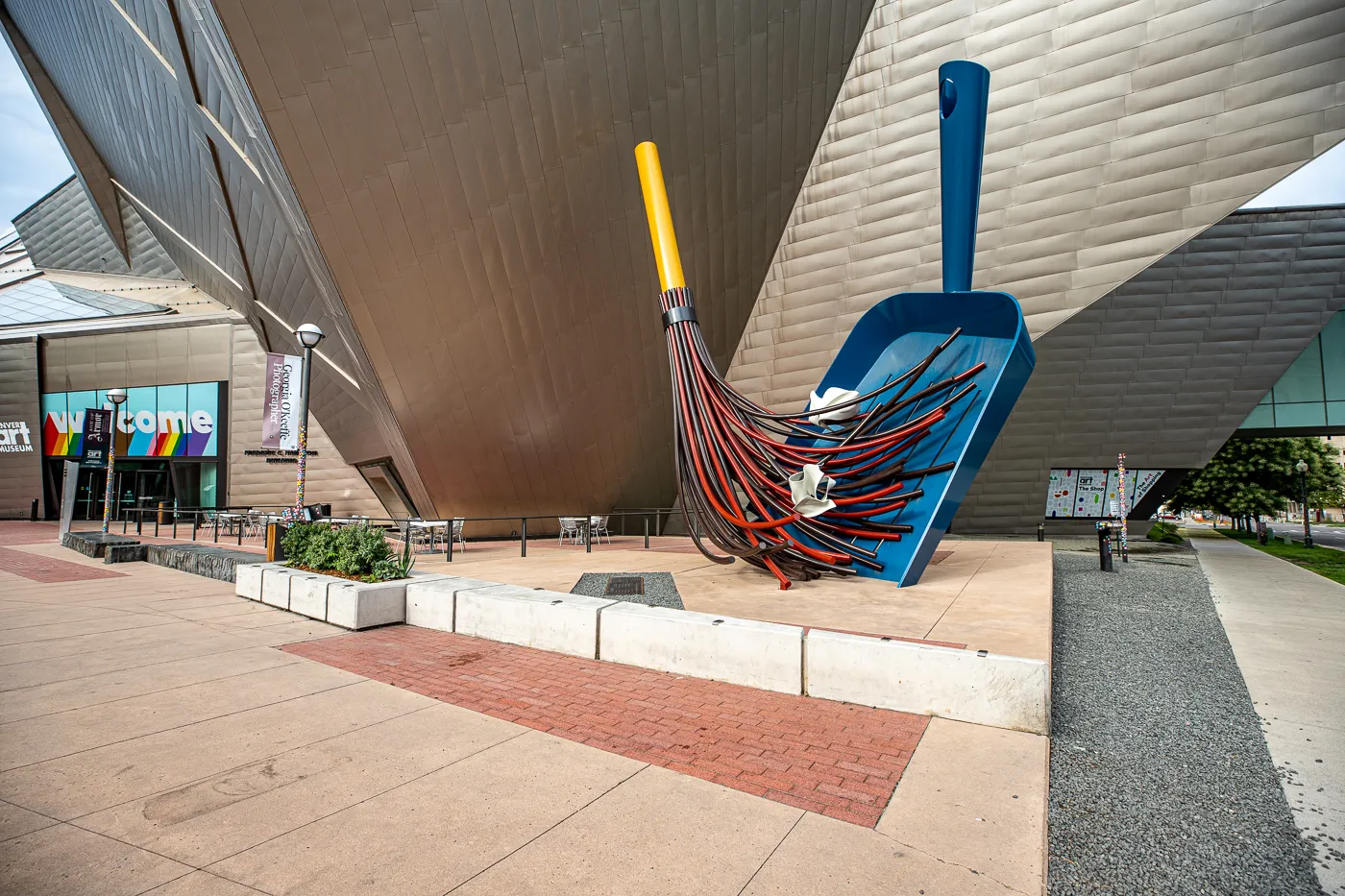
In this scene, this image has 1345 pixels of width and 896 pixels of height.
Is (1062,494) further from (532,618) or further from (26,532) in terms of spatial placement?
(26,532)

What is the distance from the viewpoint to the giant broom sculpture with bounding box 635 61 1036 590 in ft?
23.7

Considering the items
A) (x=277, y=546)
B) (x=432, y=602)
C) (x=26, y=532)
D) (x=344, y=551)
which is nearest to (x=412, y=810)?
(x=432, y=602)

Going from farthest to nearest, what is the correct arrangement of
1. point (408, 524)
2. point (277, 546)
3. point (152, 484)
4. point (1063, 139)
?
point (152, 484), point (1063, 139), point (408, 524), point (277, 546)

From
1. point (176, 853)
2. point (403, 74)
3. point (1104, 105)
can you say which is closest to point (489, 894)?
point (176, 853)

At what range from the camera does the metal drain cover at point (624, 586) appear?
25.1ft

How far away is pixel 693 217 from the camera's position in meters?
14.1

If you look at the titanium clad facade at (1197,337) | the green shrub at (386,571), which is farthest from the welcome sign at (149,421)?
the titanium clad facade at (1197,337)

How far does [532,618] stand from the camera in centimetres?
563

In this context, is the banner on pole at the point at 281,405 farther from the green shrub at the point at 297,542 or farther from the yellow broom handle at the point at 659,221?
the yellow broom handle at the point at 659,221

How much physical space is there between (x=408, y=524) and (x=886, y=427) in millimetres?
8445

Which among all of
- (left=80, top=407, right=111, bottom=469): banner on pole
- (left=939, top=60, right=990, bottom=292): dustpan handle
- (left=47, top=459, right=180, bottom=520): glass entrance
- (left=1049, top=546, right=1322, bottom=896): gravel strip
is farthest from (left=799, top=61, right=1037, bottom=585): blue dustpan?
(left=47, top=459, right=180, bottom=520): glass entrance

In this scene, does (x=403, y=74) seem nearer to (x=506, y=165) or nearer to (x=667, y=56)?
(x=506, y=165)

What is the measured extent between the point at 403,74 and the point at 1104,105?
11.9 m

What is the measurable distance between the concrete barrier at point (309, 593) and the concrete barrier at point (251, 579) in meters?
0.80
